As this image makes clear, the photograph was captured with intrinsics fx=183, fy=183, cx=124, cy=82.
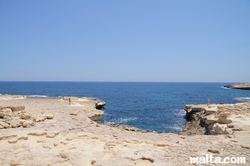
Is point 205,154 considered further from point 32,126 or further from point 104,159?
point 32,126

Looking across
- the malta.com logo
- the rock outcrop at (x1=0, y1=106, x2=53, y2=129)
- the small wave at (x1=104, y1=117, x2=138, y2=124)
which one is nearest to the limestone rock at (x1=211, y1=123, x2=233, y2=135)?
the malta.com logo

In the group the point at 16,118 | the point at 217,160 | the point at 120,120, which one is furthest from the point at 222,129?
the point at 120,120

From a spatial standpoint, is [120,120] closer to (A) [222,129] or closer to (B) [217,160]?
(A) [222,129]

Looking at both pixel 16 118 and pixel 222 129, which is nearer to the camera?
pixel 16 118

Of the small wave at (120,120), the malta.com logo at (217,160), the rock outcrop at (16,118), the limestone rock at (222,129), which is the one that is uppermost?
the rock outcrop at (16,118)

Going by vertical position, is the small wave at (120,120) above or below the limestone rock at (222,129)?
below

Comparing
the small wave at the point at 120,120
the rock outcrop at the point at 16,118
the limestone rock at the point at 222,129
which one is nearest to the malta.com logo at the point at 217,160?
the limestone rock at the point at 222,129

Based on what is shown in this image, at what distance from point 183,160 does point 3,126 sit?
36.9ft

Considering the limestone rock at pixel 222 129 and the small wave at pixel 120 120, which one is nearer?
the limestone rock at pixel 222 129

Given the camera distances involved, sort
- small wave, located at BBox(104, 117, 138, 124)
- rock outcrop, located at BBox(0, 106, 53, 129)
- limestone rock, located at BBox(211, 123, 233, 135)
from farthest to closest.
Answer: small wave, located at BBox(104, 117, 138, 124)
limestone rock, located at BBox(211, 123, 233, 135)
rock outcrop, located at BBox(0, 106, 53, 129)

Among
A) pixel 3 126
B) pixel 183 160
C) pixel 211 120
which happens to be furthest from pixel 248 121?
pixel 3 126

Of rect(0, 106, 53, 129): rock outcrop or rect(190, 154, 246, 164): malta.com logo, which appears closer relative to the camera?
rect(190, 154, 246, 164): malta.com logo

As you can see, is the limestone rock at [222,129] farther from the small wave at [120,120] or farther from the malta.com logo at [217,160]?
the small wave at [120,120]

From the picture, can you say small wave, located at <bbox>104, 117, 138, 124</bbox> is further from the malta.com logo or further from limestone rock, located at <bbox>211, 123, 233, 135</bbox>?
the malta.com logo
